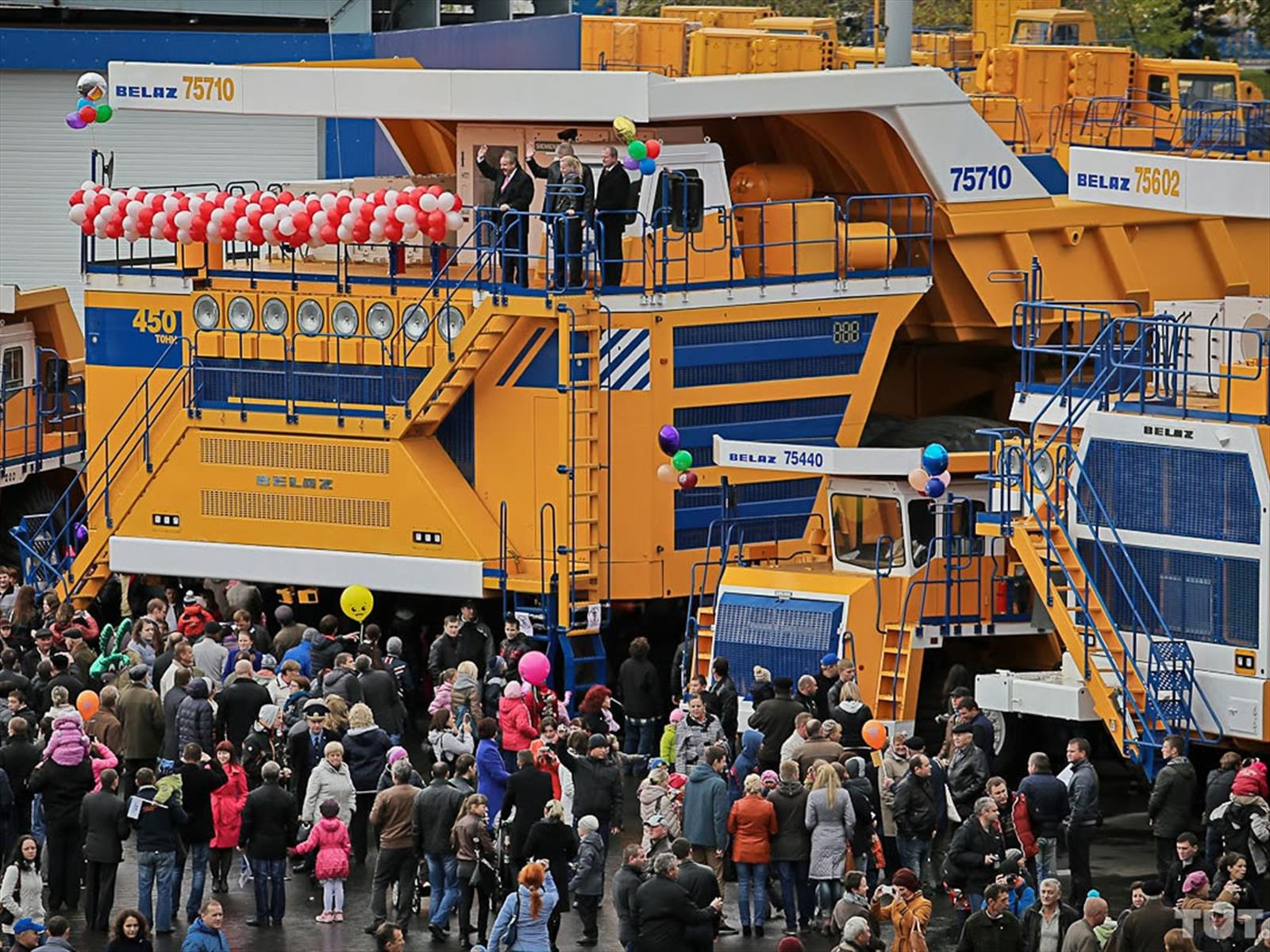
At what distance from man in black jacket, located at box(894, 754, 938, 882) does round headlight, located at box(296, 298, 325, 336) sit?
10.00 m

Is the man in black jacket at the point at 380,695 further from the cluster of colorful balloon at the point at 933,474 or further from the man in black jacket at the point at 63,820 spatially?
the cluster of colorful balloon at the point at 933,474

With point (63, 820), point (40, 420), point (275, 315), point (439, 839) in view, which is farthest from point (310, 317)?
point (439, 839)

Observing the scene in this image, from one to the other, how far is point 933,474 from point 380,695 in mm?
5203

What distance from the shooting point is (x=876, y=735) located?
86.3 feet

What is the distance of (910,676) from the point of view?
28.6m

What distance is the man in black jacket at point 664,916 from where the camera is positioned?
854 inches

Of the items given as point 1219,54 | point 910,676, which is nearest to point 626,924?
point 910,676

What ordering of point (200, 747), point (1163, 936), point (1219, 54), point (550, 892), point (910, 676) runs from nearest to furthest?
point (1163, 936) → point (550, 892) → point (200, 747) → point (910, 676) → point (1219, 54)

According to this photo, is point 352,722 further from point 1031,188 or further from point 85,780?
point 1031,188

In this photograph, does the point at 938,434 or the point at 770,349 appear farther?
the point at 938,434

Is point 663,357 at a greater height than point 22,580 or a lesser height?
greater

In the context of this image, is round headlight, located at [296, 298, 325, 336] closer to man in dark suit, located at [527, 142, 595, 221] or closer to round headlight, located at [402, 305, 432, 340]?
round headlight, located at [402, 305, 432, 340]

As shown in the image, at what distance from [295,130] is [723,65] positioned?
48.9 ft

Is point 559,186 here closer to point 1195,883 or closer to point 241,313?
point 241,313
